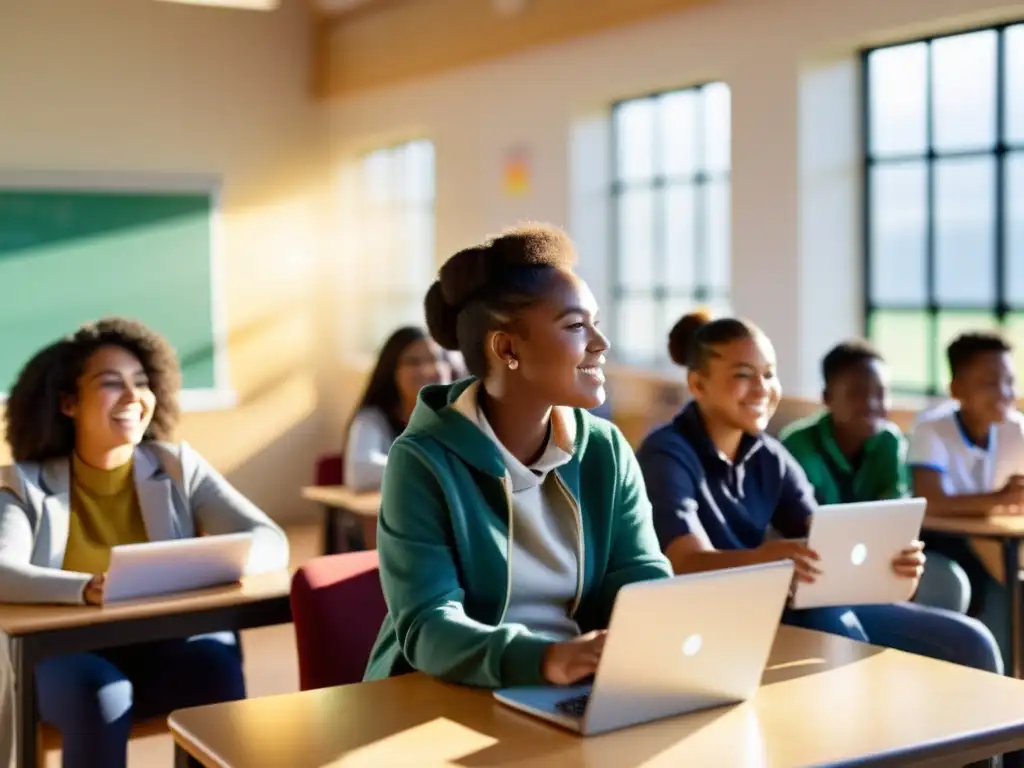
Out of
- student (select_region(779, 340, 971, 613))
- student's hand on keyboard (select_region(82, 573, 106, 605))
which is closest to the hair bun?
student (select_region(779, 340, 971, 613))

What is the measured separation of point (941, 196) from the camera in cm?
541

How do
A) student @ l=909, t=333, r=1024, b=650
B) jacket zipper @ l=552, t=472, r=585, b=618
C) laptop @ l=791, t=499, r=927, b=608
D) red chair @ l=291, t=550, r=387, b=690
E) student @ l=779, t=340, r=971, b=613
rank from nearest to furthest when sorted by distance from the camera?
jacket zipper @ l=552, t=472, r=585, b=618, red chair @ l=291, t=550, r=387, b=690, laptop @ l=791, t=499, r=927, b=608, student @ l=779, t=340, r=971, b=613, student @ l=909, t=333, r=1024, b=650

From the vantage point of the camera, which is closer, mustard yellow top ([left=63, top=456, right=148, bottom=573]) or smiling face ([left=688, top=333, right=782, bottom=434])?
smiling face ([left=688, top=333, right=782, bottom=434])

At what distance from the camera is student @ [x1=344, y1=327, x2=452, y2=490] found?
525cm

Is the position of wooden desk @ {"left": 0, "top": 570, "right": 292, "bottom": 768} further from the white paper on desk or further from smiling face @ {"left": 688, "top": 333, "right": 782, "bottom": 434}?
smiling face @ {"left": 688, "top": 333, "right": 782, "bottom": 434}

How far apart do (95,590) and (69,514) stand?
0.42m

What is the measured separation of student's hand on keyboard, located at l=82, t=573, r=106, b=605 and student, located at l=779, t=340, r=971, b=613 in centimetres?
213

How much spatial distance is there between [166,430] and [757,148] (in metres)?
3.19

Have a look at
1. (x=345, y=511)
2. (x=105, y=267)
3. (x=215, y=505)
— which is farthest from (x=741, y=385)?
(x=105, y=267)

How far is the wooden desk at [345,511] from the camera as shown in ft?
15.6

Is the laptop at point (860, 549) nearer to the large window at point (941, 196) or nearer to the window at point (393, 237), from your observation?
the large window at point (941, 196)

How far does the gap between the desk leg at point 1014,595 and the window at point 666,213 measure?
2.58m

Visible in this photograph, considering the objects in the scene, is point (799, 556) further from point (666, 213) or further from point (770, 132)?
point (666, 213)

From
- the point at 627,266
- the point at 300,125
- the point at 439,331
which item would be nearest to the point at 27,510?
the point at 439,331
